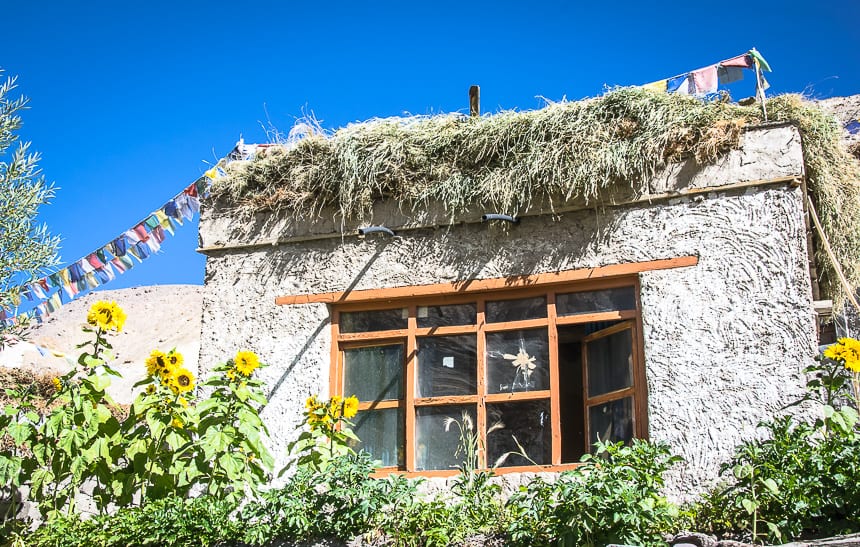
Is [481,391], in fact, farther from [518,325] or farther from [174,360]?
[174,360]

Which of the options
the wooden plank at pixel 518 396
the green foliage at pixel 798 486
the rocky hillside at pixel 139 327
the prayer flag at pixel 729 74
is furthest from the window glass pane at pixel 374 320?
the rocky hillside at pixel 139 327

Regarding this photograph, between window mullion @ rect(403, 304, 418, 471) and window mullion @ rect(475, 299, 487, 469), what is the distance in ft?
1.74

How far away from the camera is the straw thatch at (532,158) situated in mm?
7191

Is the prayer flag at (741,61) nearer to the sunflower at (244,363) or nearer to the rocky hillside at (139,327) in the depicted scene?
the sunflower at (244,363)

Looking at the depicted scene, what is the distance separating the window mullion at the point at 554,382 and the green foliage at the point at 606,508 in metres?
1.32

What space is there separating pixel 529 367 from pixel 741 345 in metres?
1.62

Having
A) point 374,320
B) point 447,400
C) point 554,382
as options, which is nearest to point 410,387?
point 447,400

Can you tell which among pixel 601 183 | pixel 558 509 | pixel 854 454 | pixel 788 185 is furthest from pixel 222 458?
pixel 788 185

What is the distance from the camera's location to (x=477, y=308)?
755cm

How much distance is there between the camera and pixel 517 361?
7.35 m

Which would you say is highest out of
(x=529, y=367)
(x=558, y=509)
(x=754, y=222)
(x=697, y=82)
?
(x=697, y=82)

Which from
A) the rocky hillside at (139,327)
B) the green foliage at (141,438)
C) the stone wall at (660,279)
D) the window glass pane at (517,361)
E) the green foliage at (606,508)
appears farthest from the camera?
the rocky hillside at (139,327)

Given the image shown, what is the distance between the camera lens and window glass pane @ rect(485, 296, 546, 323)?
24.3ft

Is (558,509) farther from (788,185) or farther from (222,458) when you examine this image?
(788,185)
